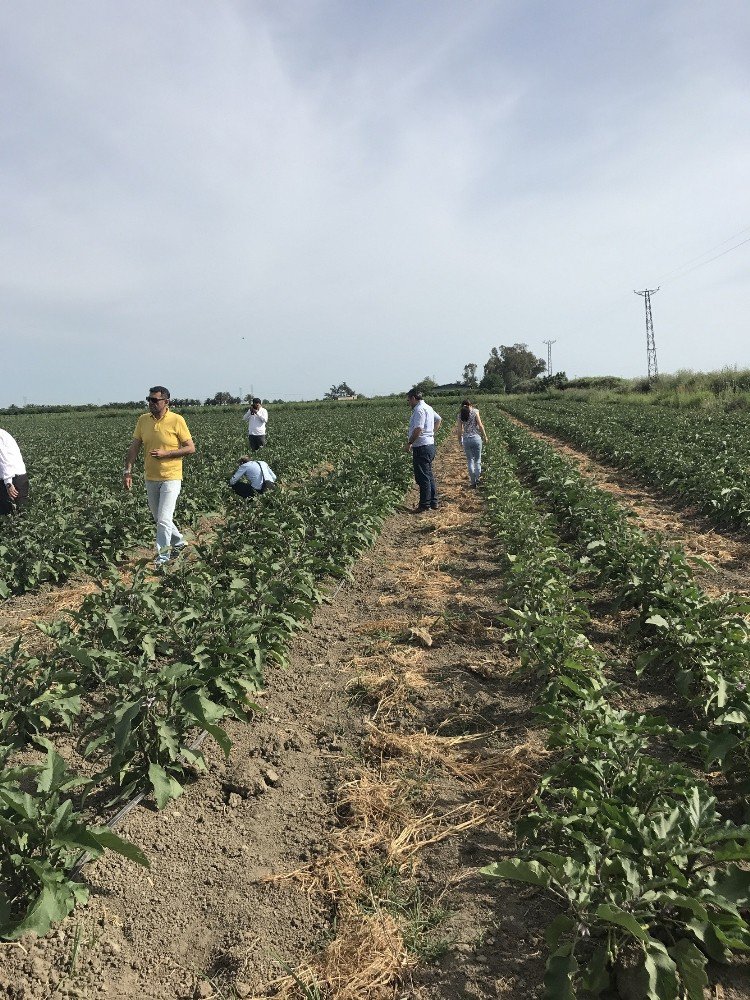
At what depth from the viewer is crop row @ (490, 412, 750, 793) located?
296 centimetres

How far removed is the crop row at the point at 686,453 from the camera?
29.4ft

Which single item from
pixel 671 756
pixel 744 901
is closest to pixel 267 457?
pixel 671 756

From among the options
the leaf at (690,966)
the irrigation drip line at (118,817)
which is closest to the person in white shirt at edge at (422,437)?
the irrigation drip line at (118,817)

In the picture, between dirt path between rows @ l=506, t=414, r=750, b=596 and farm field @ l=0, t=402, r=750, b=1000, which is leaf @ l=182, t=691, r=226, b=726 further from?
dirt path between rows @ l=506, t=414, r=750, b=596

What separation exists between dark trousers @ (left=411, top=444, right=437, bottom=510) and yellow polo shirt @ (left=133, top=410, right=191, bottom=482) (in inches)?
160

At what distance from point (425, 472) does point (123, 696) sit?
7.33 m

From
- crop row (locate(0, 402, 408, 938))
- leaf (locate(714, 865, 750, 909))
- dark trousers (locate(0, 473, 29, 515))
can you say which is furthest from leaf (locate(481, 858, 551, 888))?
dark trousers (locate(0, 473, 29, 515))

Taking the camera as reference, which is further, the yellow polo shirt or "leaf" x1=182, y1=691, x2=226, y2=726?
the yellow polo shirt

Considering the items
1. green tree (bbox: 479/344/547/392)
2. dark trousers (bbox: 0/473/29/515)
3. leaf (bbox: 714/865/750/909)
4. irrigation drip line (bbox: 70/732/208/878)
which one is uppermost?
green tree (bbox: 479/344/547/392)

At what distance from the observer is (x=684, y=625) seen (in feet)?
13.3

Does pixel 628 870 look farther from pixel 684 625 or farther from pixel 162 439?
pixel 162 439

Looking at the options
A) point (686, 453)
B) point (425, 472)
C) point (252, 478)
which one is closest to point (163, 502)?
point (252, 478)

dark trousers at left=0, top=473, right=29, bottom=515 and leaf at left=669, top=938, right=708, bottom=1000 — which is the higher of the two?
dark trousers at left=0, top=473, right=29, bottom=515

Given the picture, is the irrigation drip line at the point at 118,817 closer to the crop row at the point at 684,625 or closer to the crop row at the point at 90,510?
the crop row at the point at 684,625
